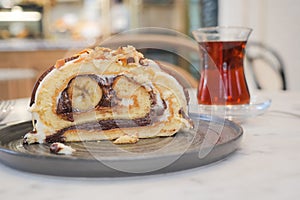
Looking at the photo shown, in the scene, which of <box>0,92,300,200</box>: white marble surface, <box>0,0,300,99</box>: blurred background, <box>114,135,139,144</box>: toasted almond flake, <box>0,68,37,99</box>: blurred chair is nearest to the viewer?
<box>0,92,300,200</box>: white marble surface

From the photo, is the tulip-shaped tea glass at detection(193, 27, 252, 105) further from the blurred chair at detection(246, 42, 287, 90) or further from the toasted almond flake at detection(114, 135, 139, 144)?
the blurred chair at detection(246, 42, 287, 90)

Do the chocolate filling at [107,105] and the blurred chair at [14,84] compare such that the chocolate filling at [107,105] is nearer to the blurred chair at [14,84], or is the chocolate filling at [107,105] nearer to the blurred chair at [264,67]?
the blurred chair at [14,84]

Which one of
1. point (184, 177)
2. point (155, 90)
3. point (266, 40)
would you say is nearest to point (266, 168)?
point (184, 177)

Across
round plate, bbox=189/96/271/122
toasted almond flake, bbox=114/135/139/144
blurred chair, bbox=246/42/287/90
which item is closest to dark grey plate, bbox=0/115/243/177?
toasted almond flake, bbox=114/135/139/144

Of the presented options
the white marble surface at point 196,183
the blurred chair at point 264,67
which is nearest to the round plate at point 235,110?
the white marble surface at point 196,183

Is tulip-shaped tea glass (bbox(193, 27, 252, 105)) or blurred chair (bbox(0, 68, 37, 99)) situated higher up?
tulip-shaped tea glass (bbox(193, 27, 252, 105))

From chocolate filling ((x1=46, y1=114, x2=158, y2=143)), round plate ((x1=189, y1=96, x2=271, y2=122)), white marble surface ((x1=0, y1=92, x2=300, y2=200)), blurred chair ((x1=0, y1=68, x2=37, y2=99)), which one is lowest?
blurred chair ((x1=0, y1=68, x2=37, y2=99))
